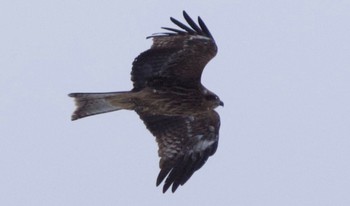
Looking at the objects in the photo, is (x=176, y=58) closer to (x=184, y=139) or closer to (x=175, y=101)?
(x=175, y=101)

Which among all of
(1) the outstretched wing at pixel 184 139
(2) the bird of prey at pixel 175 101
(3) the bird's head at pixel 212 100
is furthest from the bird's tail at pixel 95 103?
(3) the bird's head at pixel 212 100

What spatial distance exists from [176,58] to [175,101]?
65 centimetres

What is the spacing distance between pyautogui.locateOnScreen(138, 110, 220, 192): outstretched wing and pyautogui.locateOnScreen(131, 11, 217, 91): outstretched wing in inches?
22.7

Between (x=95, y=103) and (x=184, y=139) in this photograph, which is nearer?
(x=95, y=103)

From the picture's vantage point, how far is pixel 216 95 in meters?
18.0

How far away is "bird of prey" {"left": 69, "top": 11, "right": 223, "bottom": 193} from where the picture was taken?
17.6 metres

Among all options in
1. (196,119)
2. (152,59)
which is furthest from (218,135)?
(152,59)

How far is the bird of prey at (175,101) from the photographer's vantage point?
17.6m

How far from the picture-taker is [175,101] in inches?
707

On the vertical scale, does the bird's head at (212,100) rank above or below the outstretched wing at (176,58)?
below

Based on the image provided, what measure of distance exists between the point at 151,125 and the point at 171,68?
91 centimetres

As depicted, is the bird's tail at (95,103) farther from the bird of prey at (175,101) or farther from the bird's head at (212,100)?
the bird's head at (212,100)

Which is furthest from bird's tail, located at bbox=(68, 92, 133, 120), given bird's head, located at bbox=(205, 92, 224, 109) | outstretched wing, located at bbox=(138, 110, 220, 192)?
bird's head, located at bbox=(205, 92, 224, 109)

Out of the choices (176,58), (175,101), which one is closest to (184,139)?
(175,101)
